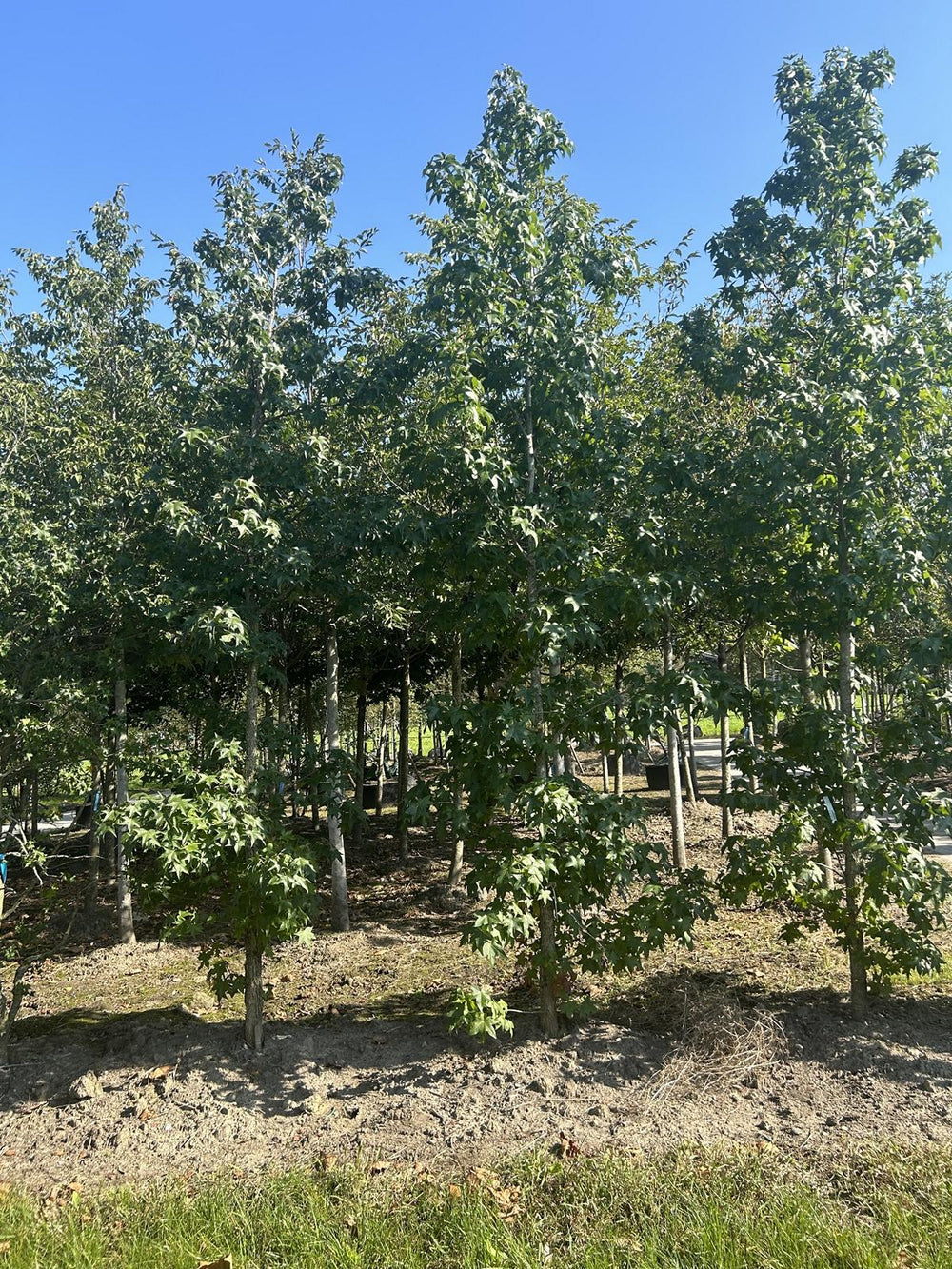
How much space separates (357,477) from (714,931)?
227 inches

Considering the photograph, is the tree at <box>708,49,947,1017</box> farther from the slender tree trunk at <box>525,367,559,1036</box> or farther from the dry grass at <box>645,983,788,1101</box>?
the slender tree trunk at <box>525,367,559,1036</box>

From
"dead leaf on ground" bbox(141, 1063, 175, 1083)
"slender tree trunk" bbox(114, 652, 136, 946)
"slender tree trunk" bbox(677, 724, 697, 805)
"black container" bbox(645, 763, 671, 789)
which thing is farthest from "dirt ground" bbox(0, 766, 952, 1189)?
"black container" bbox(645, 763, 671, 789)

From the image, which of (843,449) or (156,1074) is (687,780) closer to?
(843,449)

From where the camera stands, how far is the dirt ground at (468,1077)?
14.7ft

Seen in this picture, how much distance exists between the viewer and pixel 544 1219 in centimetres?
370

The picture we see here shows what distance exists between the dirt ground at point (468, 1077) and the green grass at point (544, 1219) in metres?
0.29

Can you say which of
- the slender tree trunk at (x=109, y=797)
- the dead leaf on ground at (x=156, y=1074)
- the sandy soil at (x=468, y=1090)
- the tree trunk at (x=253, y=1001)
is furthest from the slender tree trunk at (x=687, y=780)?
the dead leaf on ground at (x=156, y=1074)

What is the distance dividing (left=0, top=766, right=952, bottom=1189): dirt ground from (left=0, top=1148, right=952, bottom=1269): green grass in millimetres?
288

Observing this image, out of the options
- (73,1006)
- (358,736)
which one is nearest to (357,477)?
(73,1006)

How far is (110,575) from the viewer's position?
686cm

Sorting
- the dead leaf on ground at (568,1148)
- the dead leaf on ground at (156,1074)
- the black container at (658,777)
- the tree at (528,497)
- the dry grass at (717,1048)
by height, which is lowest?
the dead leaf on ground at (156,1074)

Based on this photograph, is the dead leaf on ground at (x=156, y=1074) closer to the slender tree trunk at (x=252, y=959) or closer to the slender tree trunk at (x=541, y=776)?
the slender tree trunk at (x=252, y=959)

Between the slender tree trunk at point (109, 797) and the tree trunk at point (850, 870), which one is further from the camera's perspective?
the slender tree trunk at point (109, 797)

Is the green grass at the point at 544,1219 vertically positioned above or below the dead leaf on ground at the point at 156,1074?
above
